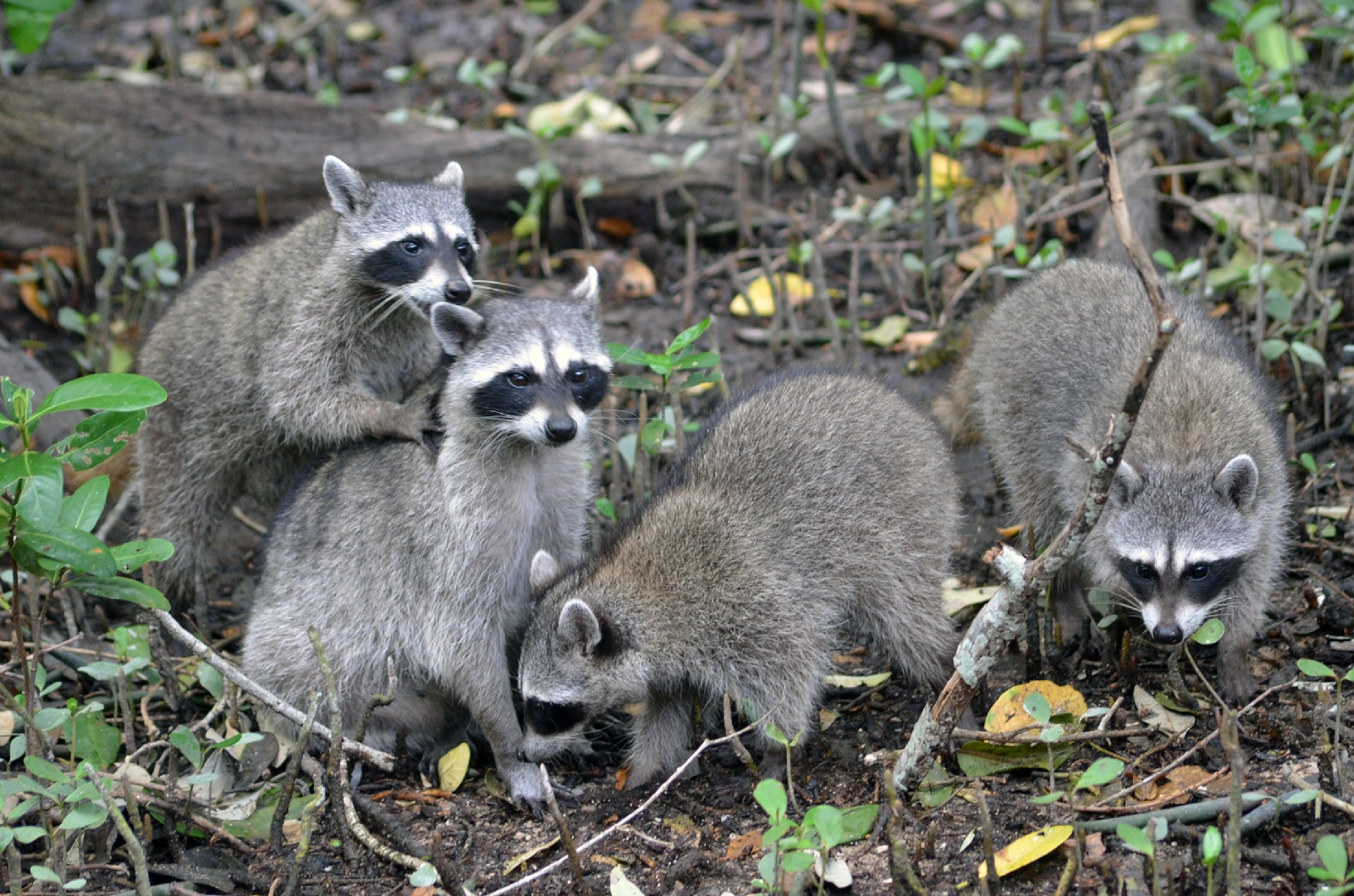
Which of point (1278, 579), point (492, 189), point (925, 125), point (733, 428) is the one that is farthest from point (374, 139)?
point (1278, 579)

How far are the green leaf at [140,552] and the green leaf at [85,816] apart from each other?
67 cm

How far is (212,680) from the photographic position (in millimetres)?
4934

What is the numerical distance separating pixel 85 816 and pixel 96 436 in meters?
1.09

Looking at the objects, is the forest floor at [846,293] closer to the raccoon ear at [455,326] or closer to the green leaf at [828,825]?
the green leaf at [828,825]

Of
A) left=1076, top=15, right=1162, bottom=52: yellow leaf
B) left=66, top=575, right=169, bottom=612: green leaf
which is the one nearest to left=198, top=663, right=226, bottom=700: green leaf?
left=66, top=575, right=169, bottom=612: green leaf

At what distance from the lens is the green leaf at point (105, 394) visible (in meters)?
3.56

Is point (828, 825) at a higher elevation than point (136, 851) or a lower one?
higher

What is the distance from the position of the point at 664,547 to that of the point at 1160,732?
177cm

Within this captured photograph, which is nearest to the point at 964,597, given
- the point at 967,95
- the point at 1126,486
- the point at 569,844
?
the point at 1126,486

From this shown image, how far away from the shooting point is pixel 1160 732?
4297 millimetres

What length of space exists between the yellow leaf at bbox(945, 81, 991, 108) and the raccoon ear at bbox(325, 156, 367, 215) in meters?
4.23

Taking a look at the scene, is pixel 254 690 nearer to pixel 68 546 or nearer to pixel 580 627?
pixel 68 546

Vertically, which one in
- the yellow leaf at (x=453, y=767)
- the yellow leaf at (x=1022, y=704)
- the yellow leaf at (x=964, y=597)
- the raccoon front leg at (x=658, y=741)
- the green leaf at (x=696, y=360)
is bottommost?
the yellow leaf at (x=453, y=767)

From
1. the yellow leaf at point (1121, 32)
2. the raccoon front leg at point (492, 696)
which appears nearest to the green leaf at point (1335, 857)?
the raccoon front leg at point (492, 696)
